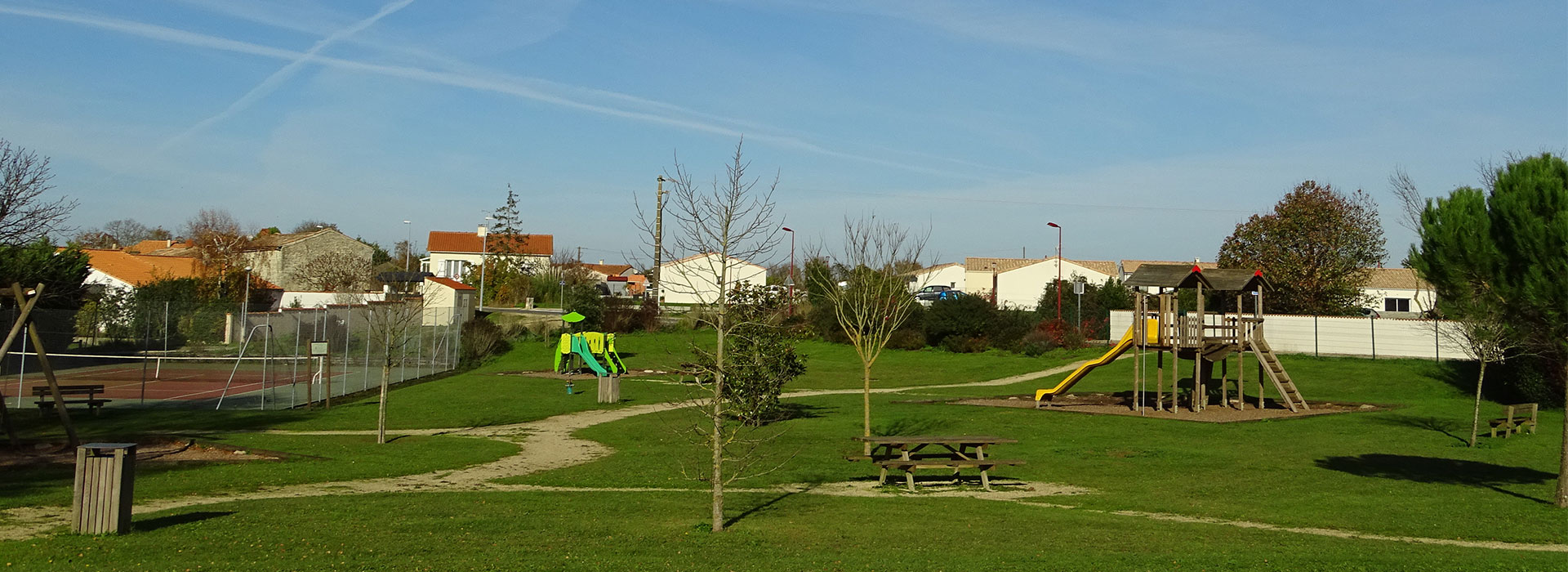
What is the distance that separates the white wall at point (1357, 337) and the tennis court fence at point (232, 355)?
1169 inches

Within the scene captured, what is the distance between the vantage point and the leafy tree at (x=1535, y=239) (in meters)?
12.5

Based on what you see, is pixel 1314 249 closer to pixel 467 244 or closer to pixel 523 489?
pixel 523 489

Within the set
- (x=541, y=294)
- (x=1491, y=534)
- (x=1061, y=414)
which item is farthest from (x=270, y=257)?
(x=1491, y=534)

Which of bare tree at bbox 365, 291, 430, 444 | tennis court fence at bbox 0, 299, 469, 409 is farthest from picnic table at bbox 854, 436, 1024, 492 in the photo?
bare tree at bbox 365, 291, 430, 444

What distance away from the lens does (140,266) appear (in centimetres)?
5988

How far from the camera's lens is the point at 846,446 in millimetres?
20219

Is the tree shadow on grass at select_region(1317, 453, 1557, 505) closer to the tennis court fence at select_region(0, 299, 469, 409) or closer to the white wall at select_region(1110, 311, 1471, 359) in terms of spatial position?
the tennis court fence at select_region(0, 299, 469, 409)

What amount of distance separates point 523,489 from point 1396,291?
80.5 metres

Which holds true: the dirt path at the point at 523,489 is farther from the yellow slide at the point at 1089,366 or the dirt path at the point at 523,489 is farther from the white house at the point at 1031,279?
the white house at the point at 1031,279

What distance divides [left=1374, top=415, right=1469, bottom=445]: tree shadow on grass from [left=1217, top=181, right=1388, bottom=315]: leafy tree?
920 inches

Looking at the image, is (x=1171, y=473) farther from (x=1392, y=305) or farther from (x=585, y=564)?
(x=1392, y=305)

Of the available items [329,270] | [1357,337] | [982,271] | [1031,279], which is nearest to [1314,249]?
[1357,337]

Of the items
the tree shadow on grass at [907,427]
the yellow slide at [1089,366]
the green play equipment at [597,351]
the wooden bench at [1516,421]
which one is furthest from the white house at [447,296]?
the wooden bench at [1516,421]

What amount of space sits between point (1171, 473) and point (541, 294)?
56.0 metres
